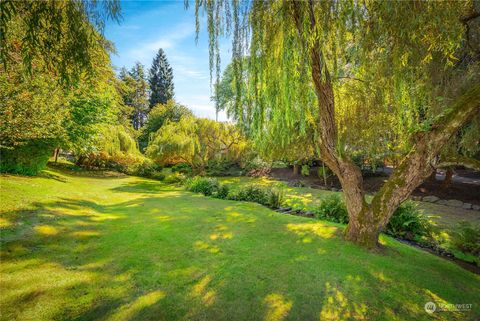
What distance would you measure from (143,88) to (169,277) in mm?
38223

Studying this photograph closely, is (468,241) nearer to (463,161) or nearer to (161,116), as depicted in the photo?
(463,161)

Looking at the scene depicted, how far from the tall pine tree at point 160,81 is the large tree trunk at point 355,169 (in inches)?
1359

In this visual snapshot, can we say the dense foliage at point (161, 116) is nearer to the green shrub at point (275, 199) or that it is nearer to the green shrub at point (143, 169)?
the green shrub at point (143, 169)

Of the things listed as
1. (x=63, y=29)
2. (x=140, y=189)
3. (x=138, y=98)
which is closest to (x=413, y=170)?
(x=63, y=29)

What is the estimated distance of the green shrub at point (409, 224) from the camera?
5.70m

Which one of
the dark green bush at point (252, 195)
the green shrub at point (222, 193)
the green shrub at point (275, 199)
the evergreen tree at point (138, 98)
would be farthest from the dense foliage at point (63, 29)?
the evergreen tree at point (138, 98)

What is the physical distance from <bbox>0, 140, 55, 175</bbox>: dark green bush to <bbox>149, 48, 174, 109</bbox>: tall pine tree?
26958 millimetres

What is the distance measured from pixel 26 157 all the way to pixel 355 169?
11537 mm

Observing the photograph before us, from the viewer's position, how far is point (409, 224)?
5.88 m

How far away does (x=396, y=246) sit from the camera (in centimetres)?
455

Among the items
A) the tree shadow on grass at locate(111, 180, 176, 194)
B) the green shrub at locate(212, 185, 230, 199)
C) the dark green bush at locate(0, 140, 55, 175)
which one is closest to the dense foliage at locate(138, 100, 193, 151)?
the tree shadow on grass at locate(111, 180, 176, 194)

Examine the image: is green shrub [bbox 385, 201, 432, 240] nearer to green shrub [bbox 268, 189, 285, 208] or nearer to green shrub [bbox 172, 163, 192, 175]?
green shrub [bbox 268, 189, 285, 208]

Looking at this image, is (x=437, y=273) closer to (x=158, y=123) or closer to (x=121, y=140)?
(x=121, y=140)

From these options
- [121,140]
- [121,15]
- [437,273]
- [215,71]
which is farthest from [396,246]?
[121,140]
